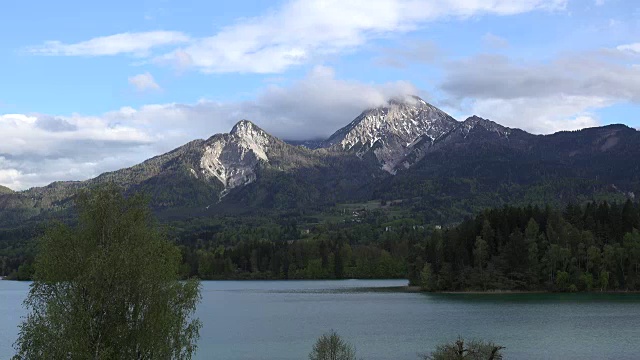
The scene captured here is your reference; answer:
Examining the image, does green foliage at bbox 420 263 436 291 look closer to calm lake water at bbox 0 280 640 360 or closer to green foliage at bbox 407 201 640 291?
green foliage at bbox 407 201 640 291

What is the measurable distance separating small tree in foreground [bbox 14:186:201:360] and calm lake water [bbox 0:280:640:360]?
34562 mm

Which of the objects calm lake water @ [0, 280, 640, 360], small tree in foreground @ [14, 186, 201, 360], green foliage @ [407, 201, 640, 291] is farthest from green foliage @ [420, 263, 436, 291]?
small tree in foreground @ [14, 186, 201, 360]

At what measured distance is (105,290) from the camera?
34875 millimetres

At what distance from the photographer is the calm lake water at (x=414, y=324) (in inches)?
2864

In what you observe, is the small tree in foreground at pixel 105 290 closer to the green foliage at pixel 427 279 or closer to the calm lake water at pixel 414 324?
the calm lake water at pixel 414 324

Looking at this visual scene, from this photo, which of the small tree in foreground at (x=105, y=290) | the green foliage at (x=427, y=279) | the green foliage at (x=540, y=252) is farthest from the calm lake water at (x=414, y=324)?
the small tree in foreground at (x=105, y=290)

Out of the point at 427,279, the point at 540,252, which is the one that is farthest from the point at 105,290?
the point at 540,252

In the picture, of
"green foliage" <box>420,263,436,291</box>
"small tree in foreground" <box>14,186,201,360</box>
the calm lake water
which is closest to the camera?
"small tree in foreground" <box>14,186,201,360</box>

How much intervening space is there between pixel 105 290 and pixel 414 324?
64971mm

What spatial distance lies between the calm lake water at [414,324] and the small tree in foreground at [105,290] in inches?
1361

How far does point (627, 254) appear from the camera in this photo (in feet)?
500

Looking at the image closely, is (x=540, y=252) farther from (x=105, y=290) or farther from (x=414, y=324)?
(x=105, y=290)

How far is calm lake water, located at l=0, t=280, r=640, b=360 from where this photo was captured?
7275 centimetres

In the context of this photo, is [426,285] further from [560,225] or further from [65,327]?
[65,327]
